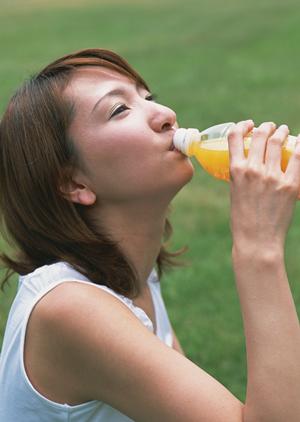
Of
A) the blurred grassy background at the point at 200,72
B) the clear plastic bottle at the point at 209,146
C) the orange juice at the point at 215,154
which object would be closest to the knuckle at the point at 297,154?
the clear plastic bottle at the point at 209,146

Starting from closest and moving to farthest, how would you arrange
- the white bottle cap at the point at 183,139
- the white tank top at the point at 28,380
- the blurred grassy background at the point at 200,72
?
the white tank top at the point at 28,380 < the white bottle cap at the point at 183,139 < the blurred grassy background at the point at 200,72

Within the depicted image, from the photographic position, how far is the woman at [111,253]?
2.56 metres

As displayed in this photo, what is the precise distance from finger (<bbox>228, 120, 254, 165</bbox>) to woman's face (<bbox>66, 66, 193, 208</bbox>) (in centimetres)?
33

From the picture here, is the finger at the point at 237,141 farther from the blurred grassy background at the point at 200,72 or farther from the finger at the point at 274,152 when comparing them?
the blurred grassy background at the point at 200,72

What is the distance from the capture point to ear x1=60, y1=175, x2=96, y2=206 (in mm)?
3080

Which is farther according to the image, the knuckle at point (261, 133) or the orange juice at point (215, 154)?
the orange juice at point (215, 154)

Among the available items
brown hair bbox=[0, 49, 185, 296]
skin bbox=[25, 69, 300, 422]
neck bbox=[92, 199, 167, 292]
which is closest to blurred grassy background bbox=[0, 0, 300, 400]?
neck bbox=[92, 199, 167, 292]

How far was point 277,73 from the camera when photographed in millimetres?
14898

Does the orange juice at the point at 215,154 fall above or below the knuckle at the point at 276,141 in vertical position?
below

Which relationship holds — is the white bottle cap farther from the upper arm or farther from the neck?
the upper arm

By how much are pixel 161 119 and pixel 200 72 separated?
41.3ft

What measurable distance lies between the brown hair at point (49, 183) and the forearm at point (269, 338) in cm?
64

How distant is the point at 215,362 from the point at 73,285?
2860mm

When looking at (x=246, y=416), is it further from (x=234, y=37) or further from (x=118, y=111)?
(x=234, y=37)
